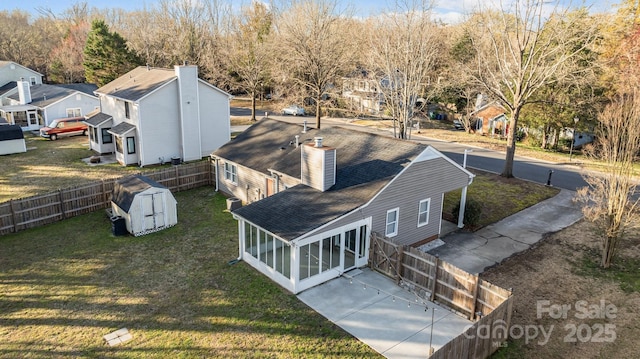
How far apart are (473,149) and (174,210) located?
29048 mm

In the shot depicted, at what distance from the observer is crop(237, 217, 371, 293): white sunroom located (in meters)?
15.1

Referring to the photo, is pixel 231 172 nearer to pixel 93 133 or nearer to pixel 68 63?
pixel 93 133

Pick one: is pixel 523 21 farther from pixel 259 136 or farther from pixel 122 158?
pixel 122 158

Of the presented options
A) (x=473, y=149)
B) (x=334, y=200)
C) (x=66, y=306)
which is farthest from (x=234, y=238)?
(x=473, y=149)

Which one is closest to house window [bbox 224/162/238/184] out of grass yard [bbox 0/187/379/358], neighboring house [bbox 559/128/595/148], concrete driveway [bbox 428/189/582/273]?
grass yard [bbox 0/187/379/358]

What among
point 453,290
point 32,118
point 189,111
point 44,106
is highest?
point 189,111

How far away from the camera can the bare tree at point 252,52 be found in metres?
50.4

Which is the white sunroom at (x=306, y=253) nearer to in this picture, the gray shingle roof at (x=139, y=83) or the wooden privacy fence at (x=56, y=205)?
the wooden privacy fence at (x=56, y=205)

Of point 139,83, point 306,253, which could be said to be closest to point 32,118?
point 139,83

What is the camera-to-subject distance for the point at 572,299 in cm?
1520

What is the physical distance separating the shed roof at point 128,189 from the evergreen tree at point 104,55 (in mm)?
37597

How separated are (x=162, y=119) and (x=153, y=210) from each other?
490 inches

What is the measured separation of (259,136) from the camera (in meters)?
25.8

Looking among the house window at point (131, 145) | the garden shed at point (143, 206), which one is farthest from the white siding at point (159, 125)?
the garden shed at point (143, 206)
